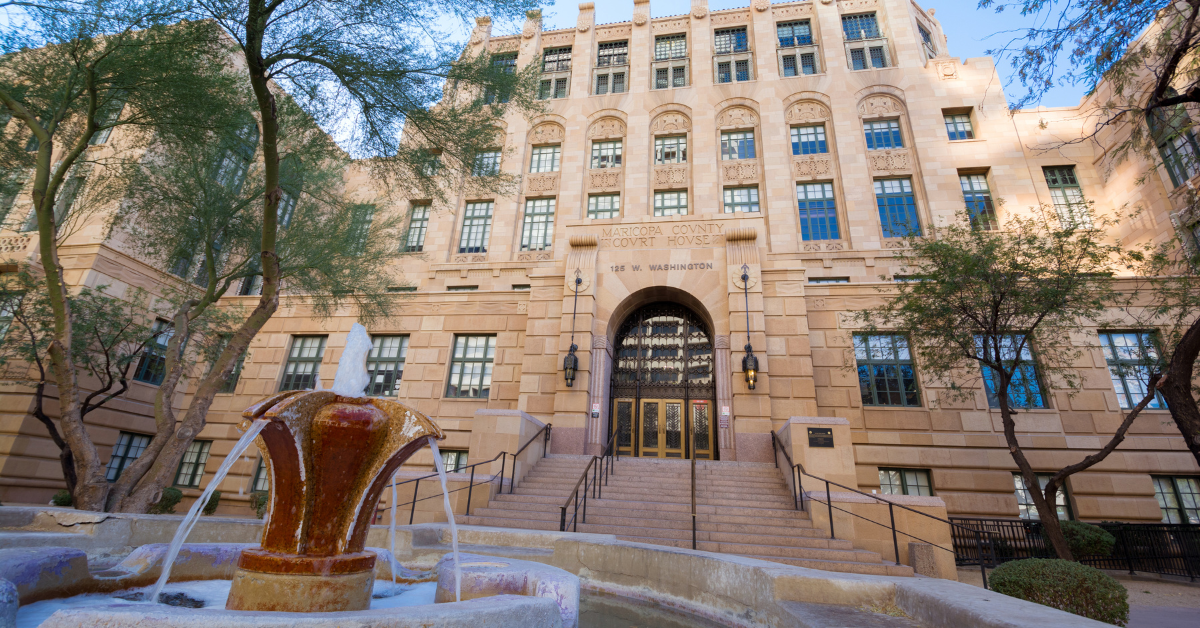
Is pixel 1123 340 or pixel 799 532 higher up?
pixel 1123 340

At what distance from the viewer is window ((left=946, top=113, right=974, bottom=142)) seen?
2430 cm

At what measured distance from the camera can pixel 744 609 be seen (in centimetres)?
584

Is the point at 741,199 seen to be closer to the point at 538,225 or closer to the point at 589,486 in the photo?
the point at 538,225

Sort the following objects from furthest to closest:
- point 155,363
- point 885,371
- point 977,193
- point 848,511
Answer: point 977,193 < point 155,363 < point 885,371 < point 848,511

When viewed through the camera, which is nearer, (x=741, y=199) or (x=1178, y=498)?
(x=1178, y=498)

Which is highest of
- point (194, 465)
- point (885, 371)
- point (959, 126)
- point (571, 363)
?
point (959, 126)

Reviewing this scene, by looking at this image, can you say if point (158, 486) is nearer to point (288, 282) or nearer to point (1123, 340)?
point (288, 282)

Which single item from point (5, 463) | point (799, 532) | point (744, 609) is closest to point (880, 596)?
point (744, 609)

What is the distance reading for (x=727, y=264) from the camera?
17.0m

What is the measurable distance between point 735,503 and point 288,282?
16.4 m

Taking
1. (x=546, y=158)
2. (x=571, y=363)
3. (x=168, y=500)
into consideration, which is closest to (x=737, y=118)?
(x=546, y=158)

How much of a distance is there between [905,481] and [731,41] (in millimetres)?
24372

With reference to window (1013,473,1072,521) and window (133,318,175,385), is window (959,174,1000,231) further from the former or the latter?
window (133,318,175,385)

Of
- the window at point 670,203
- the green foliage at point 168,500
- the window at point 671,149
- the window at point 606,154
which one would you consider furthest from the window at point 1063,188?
the green foliage at point 168,500
